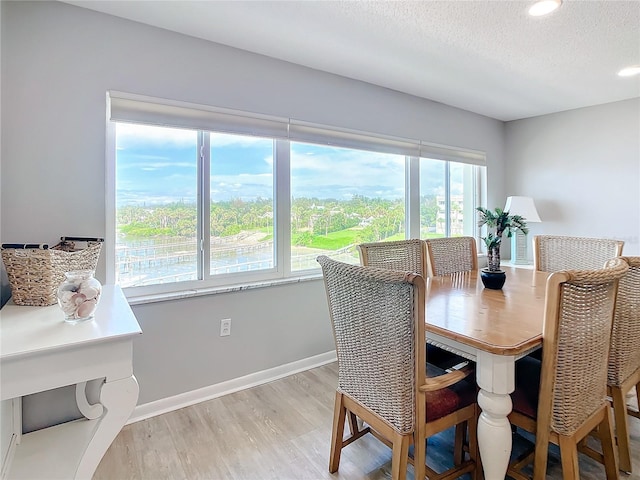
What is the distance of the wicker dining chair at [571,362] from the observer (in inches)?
46.0

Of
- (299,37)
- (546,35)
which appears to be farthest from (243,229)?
(546,35)

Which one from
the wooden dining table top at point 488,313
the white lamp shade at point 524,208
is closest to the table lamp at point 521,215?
the white lamp shade at point 524,208

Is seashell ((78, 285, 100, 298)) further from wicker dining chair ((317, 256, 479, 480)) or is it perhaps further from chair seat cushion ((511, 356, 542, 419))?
chair seat cushion ((511, 356, 542, 419))

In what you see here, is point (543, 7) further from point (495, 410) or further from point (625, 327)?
point (495, 410)

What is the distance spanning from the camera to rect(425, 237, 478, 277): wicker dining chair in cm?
242

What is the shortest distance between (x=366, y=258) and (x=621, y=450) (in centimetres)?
144

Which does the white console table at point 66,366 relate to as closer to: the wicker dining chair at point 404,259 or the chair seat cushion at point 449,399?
the chair seat cushion at point 449,399

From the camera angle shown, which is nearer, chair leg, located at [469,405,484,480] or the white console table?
the white console table

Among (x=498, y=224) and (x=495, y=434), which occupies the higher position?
(x=498, y=224)

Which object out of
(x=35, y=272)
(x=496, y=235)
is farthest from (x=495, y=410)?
(x=35, y=272)

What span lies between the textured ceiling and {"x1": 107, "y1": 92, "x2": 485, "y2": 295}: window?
46cm

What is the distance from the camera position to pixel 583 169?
361 cm

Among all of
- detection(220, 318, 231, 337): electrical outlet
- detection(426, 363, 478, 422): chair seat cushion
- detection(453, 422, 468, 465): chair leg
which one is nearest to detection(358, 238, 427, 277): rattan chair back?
detection(426, 363, 478, 422): chair seat cushion

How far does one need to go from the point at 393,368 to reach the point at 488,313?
0.60m
